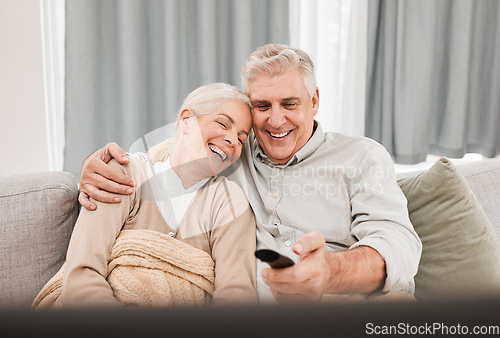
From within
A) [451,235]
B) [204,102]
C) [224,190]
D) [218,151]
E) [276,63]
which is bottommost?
[451,235]

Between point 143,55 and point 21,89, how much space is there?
0.64 metres

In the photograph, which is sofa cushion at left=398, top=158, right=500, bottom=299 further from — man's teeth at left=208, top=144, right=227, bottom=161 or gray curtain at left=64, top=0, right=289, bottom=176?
gray curtain at left=64, top=0, right=289, bottom=176

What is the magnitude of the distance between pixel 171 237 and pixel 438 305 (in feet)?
3.14

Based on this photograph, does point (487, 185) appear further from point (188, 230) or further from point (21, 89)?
point (21, 89)

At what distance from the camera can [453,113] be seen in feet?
10.1

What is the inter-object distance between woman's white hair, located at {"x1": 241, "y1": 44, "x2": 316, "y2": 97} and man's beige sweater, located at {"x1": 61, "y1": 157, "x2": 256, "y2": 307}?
1.09 feet

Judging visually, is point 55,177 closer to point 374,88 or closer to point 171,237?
point 171,237

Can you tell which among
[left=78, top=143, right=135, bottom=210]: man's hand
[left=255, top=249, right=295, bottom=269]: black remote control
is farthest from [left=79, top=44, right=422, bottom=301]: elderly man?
[left=255, top=249, right=295, bottom=269]: black remote control

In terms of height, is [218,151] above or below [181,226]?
above

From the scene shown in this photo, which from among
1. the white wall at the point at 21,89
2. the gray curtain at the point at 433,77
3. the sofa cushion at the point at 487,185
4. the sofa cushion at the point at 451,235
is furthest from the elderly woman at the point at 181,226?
the gray curtain at the point at 433,77

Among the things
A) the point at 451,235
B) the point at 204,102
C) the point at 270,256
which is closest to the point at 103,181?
the point at 204,102

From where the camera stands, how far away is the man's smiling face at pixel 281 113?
1341mm

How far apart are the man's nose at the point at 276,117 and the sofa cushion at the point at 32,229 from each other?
2.11ft

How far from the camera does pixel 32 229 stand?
131cm
